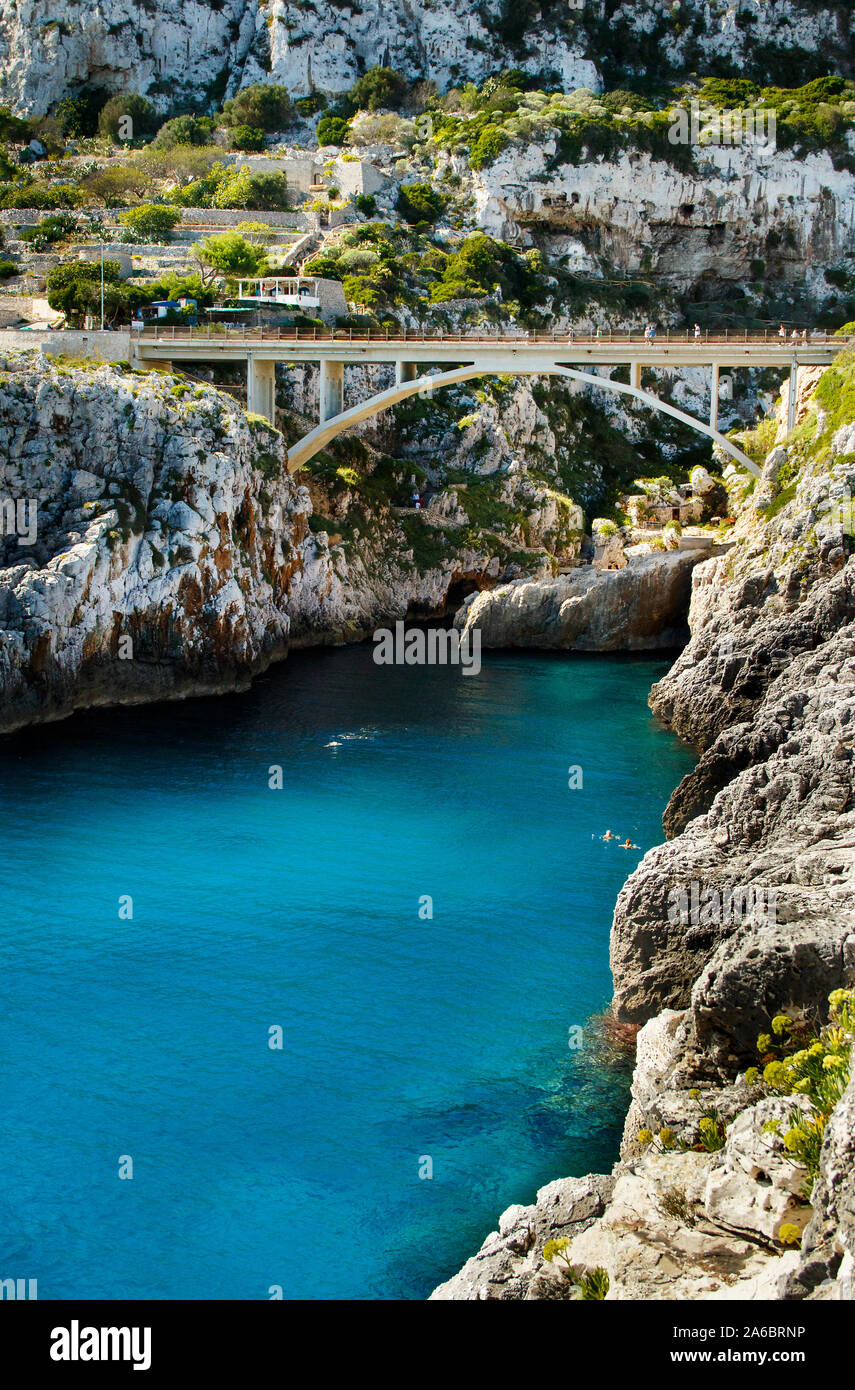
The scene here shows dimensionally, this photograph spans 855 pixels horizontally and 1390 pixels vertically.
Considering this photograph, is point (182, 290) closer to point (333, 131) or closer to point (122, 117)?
point (333, 131)

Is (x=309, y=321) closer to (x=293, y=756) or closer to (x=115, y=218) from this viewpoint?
(x=115, y=218)

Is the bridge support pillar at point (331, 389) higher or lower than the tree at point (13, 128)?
lower

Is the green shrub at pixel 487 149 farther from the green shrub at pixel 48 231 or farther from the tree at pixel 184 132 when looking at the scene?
the green shrub at pixel 48 231

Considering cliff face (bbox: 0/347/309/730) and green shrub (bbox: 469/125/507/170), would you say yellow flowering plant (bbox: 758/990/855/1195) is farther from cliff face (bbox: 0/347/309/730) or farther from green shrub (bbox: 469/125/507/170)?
green shrub (bbox: 469/125/507/170)

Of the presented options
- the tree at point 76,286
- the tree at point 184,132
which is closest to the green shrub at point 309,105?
the tree at point 184,132

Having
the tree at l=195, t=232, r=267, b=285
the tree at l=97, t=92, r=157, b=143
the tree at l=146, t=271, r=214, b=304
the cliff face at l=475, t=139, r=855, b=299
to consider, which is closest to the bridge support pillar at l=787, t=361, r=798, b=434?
the tree at l=146, t=271, r=214, b=304

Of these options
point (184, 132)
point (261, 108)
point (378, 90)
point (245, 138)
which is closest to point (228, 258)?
point (245, 138)

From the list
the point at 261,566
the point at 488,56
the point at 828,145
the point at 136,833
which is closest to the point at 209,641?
the point at 261,566
